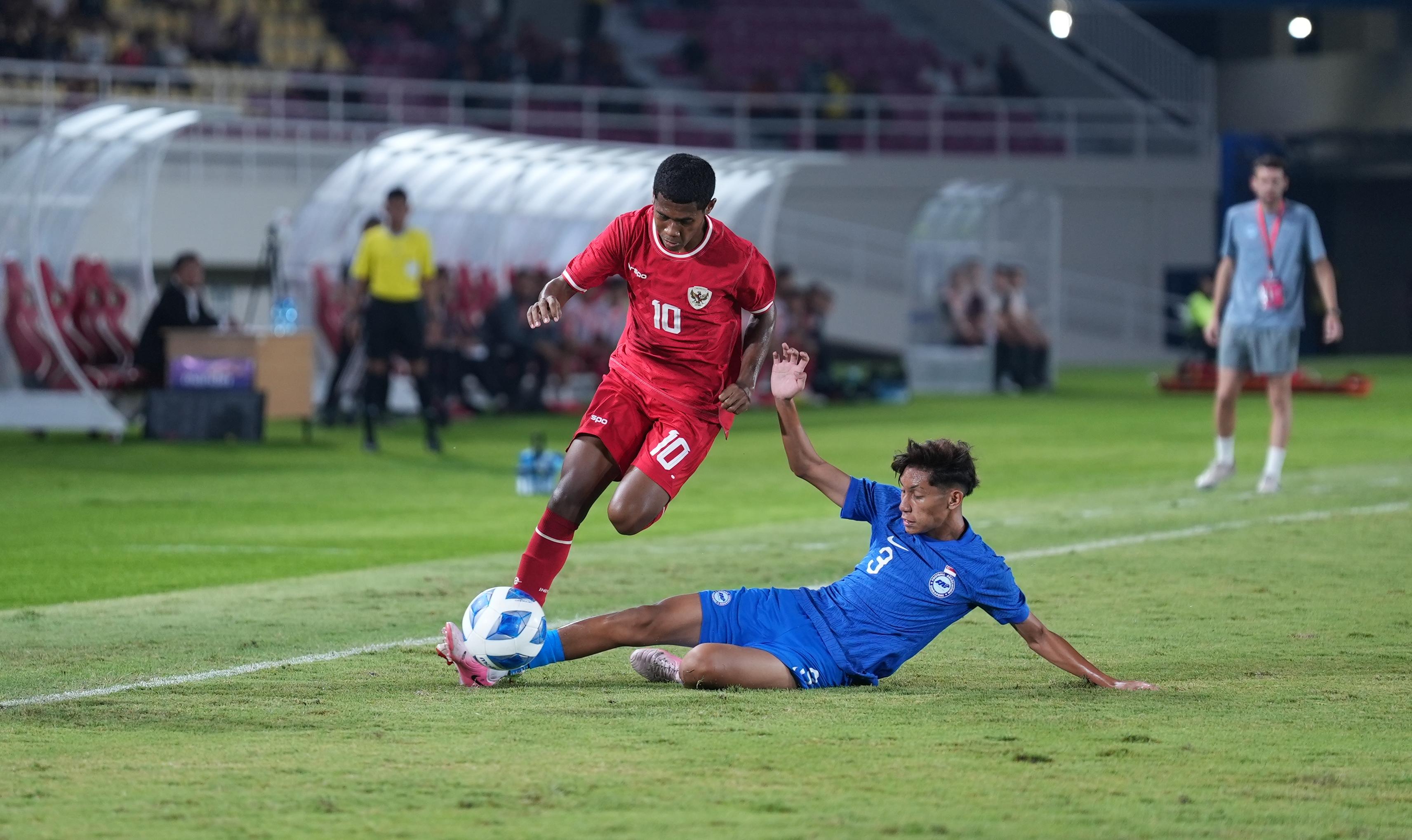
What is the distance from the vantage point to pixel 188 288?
18.8 metres

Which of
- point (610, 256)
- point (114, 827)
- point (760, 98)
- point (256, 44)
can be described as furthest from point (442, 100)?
point (114, 827)

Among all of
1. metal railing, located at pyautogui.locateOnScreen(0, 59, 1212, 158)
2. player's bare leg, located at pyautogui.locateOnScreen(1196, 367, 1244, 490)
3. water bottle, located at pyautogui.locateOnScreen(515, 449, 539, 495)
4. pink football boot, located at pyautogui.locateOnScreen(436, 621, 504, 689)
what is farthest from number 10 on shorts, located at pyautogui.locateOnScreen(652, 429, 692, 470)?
metal railing, located at pyautogui.locateOnScreen(0, 59, 1212, 158)

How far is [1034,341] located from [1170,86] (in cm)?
1296

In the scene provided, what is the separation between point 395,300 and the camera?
17.2 m

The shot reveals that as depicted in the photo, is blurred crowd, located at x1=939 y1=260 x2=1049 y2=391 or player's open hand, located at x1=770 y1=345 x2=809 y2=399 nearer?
player's open hand, located at x1=770 y1=345 x2=809 y2=399

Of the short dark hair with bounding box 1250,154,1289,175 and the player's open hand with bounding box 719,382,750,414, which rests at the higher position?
the short dark hair with bounding box 1250,154,1289,175

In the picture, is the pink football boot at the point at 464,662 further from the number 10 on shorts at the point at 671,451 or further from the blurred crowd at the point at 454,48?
the blurred crowd at the point at 454,48

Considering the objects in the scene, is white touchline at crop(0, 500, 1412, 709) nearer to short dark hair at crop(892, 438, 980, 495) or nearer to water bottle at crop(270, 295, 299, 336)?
short dark hair at crop(892, 438, 980, 495)

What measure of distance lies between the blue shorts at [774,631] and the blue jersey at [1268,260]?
25.4ft

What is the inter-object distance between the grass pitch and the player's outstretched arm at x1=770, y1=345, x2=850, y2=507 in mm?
691

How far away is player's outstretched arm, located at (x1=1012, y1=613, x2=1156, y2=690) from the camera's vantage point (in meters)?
6.32

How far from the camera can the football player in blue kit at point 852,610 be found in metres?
6.32

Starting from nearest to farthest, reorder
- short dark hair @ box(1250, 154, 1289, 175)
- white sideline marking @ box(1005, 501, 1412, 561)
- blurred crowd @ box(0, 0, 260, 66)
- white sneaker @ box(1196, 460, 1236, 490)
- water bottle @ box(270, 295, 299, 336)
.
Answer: white sideline marking @ box(1005, 501, 1412, 561), short dark hair @ box(1250, 154, 1289, 175), white sneaker @ box(1196, 460, 1236, 490), water bottle @ box(270, 295, 299, 336), blurred crowd @ box(0, 0, 260, 66)

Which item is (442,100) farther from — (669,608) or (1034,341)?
(669,608)
